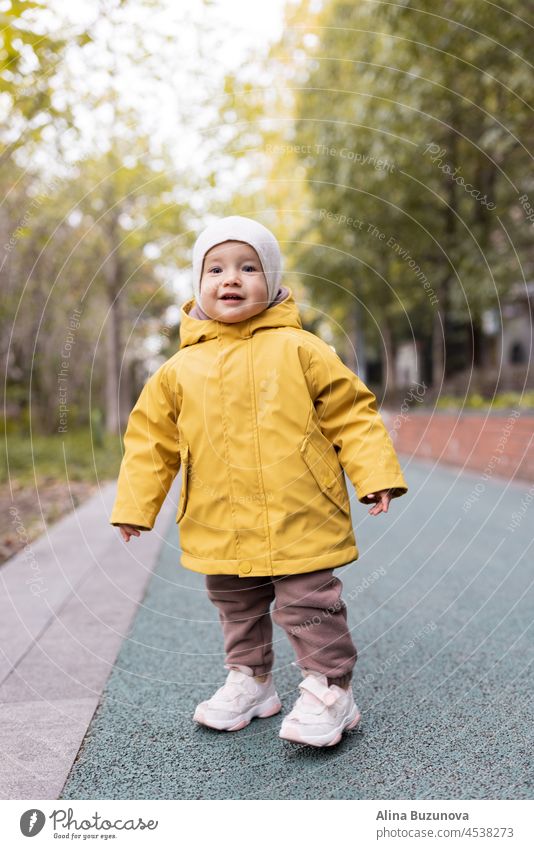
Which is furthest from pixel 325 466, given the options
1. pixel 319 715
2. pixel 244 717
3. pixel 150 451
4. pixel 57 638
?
pixel 57 638

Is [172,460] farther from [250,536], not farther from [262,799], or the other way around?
[262,799]

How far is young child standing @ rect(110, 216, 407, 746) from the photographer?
2502mm

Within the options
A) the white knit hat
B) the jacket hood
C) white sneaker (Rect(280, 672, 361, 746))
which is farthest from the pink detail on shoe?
the white knit hat

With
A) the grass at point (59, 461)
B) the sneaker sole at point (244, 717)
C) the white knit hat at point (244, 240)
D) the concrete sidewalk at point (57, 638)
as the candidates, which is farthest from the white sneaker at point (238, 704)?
the grass at point (59, 461)

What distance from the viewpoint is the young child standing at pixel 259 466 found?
8.21ft

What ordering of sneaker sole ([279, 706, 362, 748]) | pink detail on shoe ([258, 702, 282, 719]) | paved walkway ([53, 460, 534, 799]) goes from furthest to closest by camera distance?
pink detail on shoe ([258, 702, 282, 719]) < sneaker sole ([279, 706, 362, 748]) < paved walkway ([53, 460, 534, 799])

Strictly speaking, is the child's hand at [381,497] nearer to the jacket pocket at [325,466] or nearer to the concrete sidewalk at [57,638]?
the jacket pocket at [325,466]

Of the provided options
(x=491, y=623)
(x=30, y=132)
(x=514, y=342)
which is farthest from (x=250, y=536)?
(x=514, y=342)

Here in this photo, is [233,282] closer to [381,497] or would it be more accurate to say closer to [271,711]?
[381,497]

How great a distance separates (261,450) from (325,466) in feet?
0.64

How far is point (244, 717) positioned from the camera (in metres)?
2.69

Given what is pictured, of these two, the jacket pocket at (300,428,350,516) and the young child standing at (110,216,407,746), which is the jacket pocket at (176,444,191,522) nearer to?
the young child standing at (110,216,407,746)

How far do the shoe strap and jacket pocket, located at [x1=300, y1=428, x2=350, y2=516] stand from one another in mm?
491

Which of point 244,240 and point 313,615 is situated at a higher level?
point 244,240
